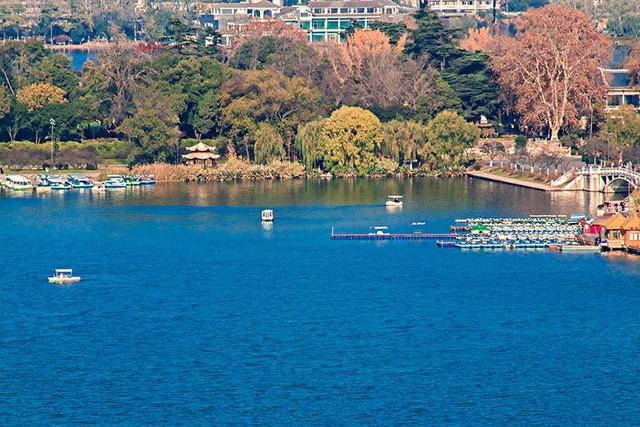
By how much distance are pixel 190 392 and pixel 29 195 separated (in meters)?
42.3

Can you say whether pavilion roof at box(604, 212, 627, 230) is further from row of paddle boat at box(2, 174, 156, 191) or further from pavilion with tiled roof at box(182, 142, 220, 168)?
pavilion with tiled roof at box(182, 142, 220, 168)

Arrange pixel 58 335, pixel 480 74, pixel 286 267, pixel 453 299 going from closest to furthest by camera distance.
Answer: pixel 58 335 → pixel 453 299 → pixel 286 267 → pixel 480 74

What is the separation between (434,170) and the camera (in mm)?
97750

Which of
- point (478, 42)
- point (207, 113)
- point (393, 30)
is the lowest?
point (207, 113)

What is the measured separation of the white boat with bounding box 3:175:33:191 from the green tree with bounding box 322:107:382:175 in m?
16.4

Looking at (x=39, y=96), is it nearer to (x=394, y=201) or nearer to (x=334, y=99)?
(x=334, y=99)

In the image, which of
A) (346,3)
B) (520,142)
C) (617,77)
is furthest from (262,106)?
(346,3)

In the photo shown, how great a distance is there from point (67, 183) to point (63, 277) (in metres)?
29.0

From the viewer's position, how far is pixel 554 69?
331 ft

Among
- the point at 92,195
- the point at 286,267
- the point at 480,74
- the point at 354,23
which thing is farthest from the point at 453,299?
the point at 354,23

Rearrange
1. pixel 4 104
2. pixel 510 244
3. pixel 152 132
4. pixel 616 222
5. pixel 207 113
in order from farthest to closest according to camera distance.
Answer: pixel 207 113, pixel 4 104, pixel 152 132, pixel 510 244, pixel 616 222

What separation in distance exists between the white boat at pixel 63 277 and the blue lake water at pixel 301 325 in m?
0.76

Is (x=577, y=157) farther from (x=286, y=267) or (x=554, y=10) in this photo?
(x=286, y=267)

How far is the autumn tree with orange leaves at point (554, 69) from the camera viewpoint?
10094 centimetres
